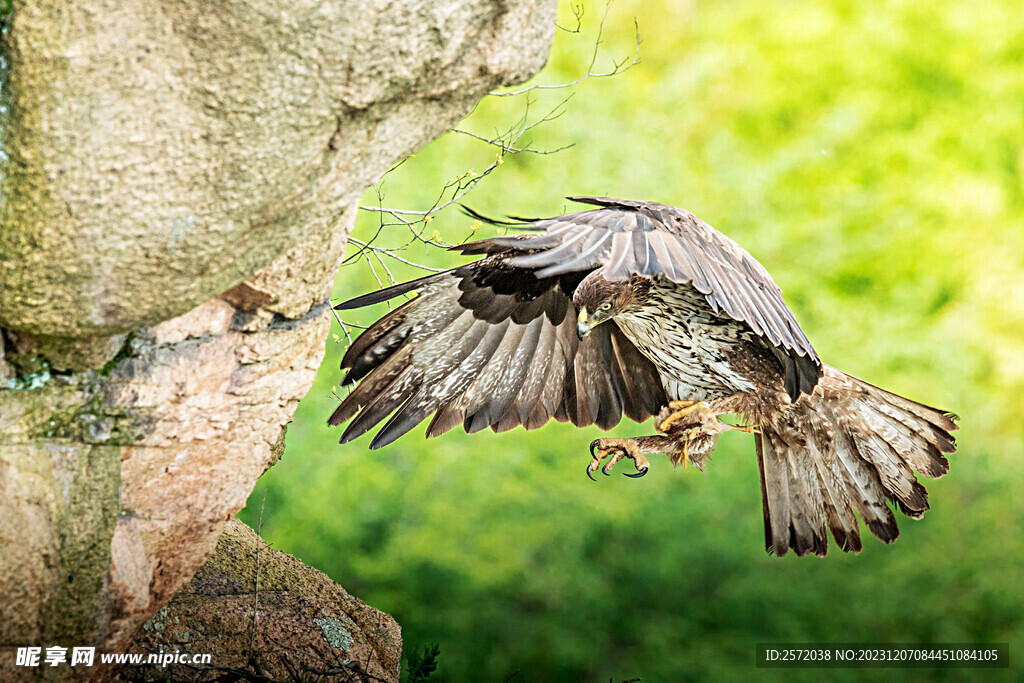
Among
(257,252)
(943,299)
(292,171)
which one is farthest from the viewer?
(943,299)

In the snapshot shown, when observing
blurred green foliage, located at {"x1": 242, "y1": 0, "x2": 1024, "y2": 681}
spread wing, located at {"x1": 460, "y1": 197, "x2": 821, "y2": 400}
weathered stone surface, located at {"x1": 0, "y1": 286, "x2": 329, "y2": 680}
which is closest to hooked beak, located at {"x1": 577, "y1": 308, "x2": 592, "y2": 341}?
spread wing, located at {"x1": 460, "y1": 197, "x2": 821, "y2": 400}

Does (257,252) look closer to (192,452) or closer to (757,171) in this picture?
(192,452)

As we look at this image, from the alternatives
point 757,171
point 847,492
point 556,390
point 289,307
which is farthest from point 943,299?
point 289,307

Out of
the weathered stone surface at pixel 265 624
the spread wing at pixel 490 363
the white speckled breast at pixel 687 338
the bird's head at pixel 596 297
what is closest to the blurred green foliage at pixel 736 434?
the spread wing at pixel 490 363

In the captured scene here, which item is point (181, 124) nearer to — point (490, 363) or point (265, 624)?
point (490, 363)

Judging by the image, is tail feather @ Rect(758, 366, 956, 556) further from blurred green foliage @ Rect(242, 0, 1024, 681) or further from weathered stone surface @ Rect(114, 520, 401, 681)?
blurred green foliage @ Rect(242, 0, 1024, 681)

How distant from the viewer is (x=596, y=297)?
8.77 ft

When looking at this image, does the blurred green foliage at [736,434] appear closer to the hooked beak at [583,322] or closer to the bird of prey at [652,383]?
the bird of prey at [652,383]

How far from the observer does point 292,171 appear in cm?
182

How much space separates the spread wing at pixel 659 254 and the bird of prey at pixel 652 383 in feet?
0.07

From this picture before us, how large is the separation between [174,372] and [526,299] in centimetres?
130

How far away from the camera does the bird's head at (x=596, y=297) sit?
2.67 m

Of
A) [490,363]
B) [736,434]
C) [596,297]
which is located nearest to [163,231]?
[596,297]

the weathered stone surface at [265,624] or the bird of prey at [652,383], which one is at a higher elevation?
the bird of prey at [652,383]
